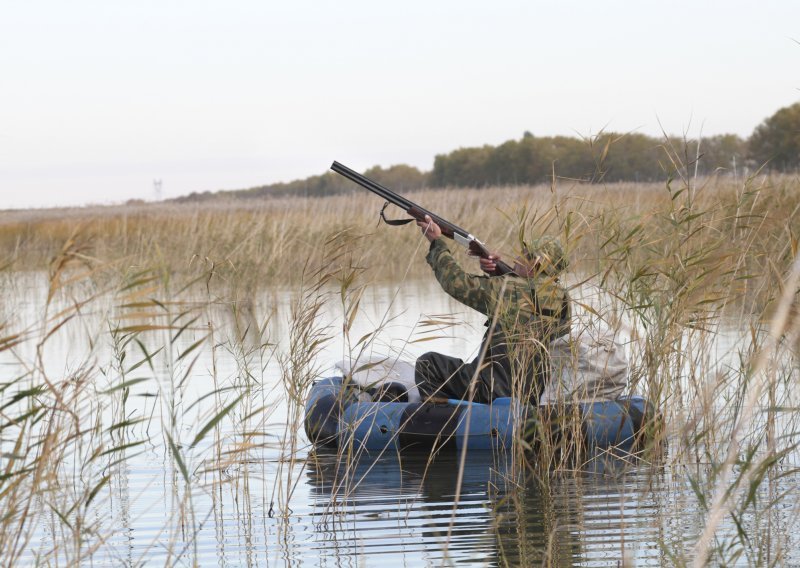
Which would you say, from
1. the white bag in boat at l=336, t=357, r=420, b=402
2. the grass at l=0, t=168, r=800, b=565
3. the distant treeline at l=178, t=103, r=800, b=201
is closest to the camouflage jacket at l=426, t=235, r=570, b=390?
the grass at l=0, t=168, r=800, b=565

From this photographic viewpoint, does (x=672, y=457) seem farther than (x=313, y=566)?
Yes

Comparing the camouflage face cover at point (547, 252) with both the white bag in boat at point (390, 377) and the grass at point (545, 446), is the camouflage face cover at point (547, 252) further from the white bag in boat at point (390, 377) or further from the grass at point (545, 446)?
the white bag in boat at point (390, 377)

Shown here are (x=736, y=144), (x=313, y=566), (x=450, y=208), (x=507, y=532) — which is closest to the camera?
(x=313, y=566)

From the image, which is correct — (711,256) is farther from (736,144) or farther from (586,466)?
(736,144)

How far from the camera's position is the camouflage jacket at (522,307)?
5391mm

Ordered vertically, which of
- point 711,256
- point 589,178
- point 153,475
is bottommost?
point 153,475

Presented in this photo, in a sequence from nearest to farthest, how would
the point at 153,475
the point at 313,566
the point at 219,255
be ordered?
the point at 313,566, the point at 153,475, the point at 219,255

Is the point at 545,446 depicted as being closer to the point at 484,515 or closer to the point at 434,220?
the point at 484,515

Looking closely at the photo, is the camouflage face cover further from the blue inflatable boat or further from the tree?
the tree

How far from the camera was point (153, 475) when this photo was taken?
6270 mm

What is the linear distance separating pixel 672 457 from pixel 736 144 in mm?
47620

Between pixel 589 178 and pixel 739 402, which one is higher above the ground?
pixel 589 178

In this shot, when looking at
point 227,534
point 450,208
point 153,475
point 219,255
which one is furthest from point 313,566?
point 450,208

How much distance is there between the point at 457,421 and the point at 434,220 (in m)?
1.25
